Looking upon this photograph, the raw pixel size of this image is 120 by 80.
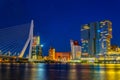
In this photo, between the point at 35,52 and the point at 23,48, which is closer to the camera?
the point at 23,48

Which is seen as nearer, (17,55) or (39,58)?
(17,55)

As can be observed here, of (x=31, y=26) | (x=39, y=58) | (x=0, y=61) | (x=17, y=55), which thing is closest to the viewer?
(x=31, y=26)

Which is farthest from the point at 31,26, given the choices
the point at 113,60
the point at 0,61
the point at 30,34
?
the point at 113,60

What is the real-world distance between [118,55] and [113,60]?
4849mm

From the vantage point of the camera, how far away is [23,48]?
87188mm

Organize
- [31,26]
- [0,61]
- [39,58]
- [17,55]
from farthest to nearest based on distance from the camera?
1. [39,58]
2. [0,61]
3. [17,55]
4. [31,26]

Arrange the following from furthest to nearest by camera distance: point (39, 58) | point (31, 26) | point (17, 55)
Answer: point (39, 58) → point (17, 55) → point (31, 26)

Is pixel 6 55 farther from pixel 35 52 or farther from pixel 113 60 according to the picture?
pixel 113 60

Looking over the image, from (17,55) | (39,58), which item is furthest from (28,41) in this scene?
(39,58)

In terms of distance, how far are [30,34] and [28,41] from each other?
218 cm

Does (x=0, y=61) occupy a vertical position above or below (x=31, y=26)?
below

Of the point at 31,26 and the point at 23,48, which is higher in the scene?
the point at 31,26

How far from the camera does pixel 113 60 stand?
7844 inches

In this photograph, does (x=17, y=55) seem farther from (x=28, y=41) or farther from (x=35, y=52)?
(x=35, y=52)
